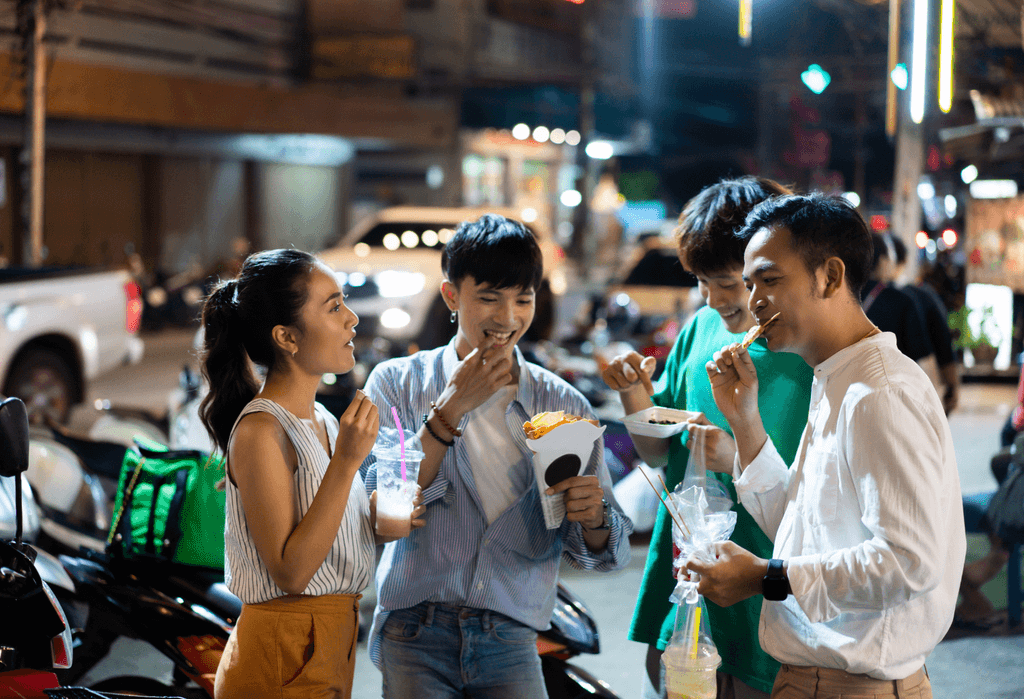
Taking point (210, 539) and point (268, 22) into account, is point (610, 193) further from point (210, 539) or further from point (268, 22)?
point (210, 539)

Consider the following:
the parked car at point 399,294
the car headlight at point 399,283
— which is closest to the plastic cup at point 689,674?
the parked car at point 399,294

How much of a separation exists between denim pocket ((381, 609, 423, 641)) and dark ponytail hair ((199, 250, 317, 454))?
606 millimetres

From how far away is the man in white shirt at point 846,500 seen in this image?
1.73 metres

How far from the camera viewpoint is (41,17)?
11.6 m

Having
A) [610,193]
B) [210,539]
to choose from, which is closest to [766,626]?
[210,539]

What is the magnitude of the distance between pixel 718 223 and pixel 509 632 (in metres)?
1.13

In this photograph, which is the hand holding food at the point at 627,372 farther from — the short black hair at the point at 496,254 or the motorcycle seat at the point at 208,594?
the motorcycle seat at the point at 208,594

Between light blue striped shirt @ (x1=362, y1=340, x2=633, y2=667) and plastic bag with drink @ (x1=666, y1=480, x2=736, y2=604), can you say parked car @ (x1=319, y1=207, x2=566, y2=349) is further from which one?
plastic bag with drink @ (x1=666, y1=480, x2=736, y2=604)

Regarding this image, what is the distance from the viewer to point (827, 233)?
1.95 metres

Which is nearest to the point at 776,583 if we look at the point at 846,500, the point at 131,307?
the point at 846,500

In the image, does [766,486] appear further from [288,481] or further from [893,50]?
[893,50]

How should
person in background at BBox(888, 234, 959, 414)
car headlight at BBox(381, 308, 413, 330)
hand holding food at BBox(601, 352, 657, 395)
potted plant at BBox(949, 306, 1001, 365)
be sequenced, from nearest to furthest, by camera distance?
hand holding food at BBox(601, 352, 657, 395) → person in background at BBox(888, 234, 959, 414) → car headlight at BBox(381, 308, 413, 330) → potted plant at BBox(949, 306, 1001, 365)

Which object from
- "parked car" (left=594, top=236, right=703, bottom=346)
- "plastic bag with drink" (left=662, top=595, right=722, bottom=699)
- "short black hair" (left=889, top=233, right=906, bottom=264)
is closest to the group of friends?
"plastic bag with drink" (left=662, top=595, right=722, bottom=699)

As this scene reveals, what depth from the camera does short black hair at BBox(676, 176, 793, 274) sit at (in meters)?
2.46
